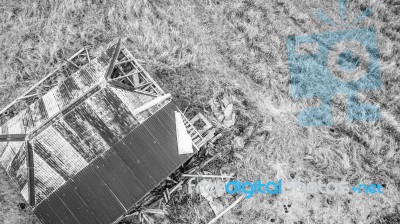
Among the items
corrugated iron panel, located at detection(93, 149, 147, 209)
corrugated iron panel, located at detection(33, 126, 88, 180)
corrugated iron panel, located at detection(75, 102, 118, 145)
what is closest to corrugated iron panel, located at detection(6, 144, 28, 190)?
corrugated iron panel, located at detection(33, 126, 88, 180)

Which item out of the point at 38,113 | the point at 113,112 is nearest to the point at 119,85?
the point at 113,112

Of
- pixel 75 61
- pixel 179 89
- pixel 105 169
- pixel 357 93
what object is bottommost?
pixel 357 93

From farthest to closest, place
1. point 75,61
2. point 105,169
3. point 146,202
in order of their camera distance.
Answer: point 75,61 < point 146,202 < point 105,169

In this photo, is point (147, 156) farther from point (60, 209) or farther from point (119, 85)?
point (60, 209)

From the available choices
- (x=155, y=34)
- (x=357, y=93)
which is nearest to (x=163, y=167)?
(x=155, y=34)

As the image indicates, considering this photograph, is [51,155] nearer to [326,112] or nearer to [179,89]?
[179,89]

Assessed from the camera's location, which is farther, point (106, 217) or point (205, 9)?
point (205, 9)
